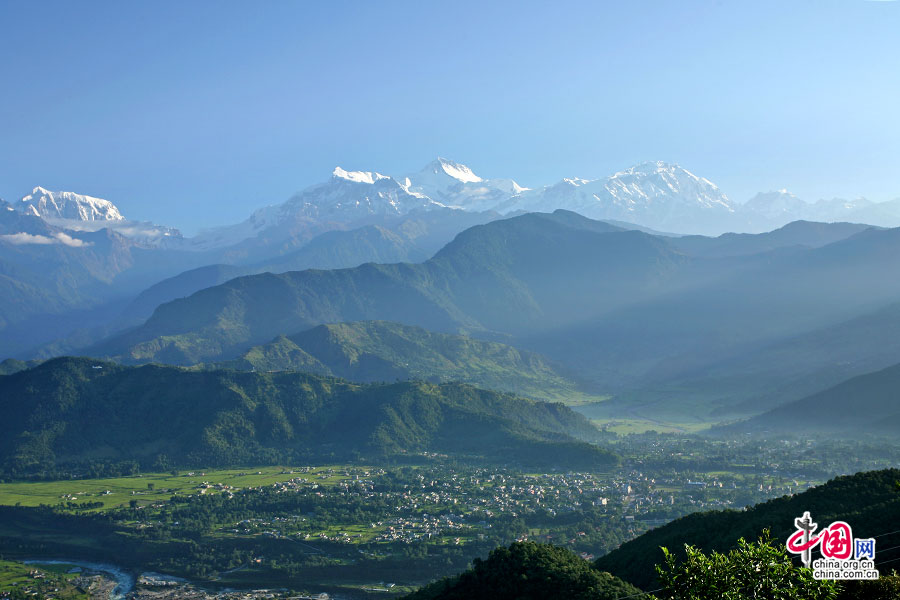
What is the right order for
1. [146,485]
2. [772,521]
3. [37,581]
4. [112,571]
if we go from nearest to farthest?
1. [772,521]
2. [37,581]
3. [112,571]
4. [146,485]

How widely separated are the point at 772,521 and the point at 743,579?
4668 centimetres

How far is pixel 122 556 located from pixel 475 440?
94387 mm

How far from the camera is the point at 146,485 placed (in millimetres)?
157625

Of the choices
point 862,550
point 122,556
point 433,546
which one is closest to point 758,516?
point 862,550

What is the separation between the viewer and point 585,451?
172250 mm

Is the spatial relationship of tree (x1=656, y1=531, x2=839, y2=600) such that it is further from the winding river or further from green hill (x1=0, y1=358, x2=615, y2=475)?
green hill (x1=0, y1=358, x2=615, y2=475)

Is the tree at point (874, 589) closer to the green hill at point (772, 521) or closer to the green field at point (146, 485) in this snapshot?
the green hill at point (772, 521)

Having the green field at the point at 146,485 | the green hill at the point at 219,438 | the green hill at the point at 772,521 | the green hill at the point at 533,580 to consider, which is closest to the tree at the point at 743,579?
the green hill at the point at 533,580

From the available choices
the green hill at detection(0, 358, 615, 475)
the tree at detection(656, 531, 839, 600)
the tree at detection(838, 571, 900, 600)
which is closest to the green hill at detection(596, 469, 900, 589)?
the tree at detection(838, 571, 900, 600)

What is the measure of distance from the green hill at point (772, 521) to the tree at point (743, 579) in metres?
34.3

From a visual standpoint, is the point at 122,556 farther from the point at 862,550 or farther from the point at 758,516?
the point at 862,550

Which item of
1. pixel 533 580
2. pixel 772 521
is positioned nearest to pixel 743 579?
pixel 533 580

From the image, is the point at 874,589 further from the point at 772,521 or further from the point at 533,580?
the point at 772,521

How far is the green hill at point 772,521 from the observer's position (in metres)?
67.2
